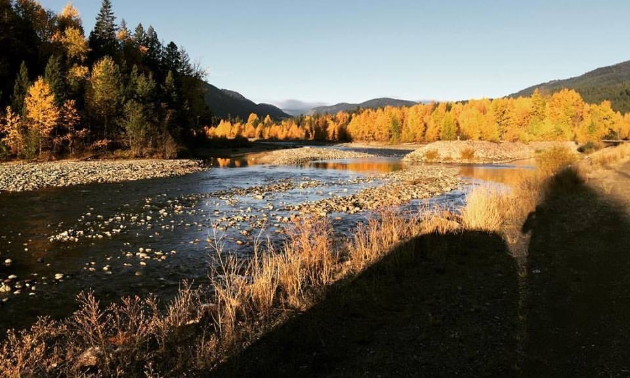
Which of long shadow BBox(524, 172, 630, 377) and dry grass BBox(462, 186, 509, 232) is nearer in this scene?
long shadow BBox(524, 172, 630, 377)

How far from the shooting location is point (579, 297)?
7555 mm

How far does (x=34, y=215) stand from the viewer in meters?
18.3

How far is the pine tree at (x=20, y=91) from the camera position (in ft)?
148

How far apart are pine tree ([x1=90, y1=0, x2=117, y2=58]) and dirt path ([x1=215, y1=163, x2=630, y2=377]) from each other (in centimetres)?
7292

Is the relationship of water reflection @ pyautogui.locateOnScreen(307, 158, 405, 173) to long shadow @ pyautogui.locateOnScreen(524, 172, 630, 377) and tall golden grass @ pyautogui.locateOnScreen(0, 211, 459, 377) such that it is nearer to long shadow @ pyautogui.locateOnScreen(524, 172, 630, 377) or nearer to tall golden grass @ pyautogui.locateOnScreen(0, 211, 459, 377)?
long shadow @ pyautogui.locateOnScreen(524, 172, 630, 377)

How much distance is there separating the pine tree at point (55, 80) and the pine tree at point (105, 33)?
869 inches

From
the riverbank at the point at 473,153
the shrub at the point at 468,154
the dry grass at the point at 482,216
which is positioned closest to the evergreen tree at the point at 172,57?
the riverbank at the point at 473,153

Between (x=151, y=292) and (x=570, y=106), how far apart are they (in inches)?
4764

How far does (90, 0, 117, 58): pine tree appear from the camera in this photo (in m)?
67.6

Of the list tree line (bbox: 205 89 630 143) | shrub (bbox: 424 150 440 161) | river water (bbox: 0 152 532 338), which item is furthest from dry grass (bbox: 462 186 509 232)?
tree line (bbox: 205 89 630 143)

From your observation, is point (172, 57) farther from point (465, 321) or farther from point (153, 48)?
point (465, 321)

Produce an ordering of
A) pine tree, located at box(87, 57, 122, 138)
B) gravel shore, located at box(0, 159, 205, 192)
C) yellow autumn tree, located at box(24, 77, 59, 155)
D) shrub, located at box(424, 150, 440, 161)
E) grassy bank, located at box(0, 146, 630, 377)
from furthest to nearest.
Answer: shrub, located at box(424, 150, 440, 161), pine tree, located at box(87, 57, 122, 138), yellow autumn tree, located at box(24, 77, 59, 155), gravel shore, located at box(0, 159, 205, 192), grassy bank, located at box(0, 146, 630, 377)

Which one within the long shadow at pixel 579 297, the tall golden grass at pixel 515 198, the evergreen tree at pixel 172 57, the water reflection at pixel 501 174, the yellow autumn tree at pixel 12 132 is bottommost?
the water reflection at pixel 501 174

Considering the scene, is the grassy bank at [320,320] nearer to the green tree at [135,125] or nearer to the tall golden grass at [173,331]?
the tall golden grass at [173,331]
